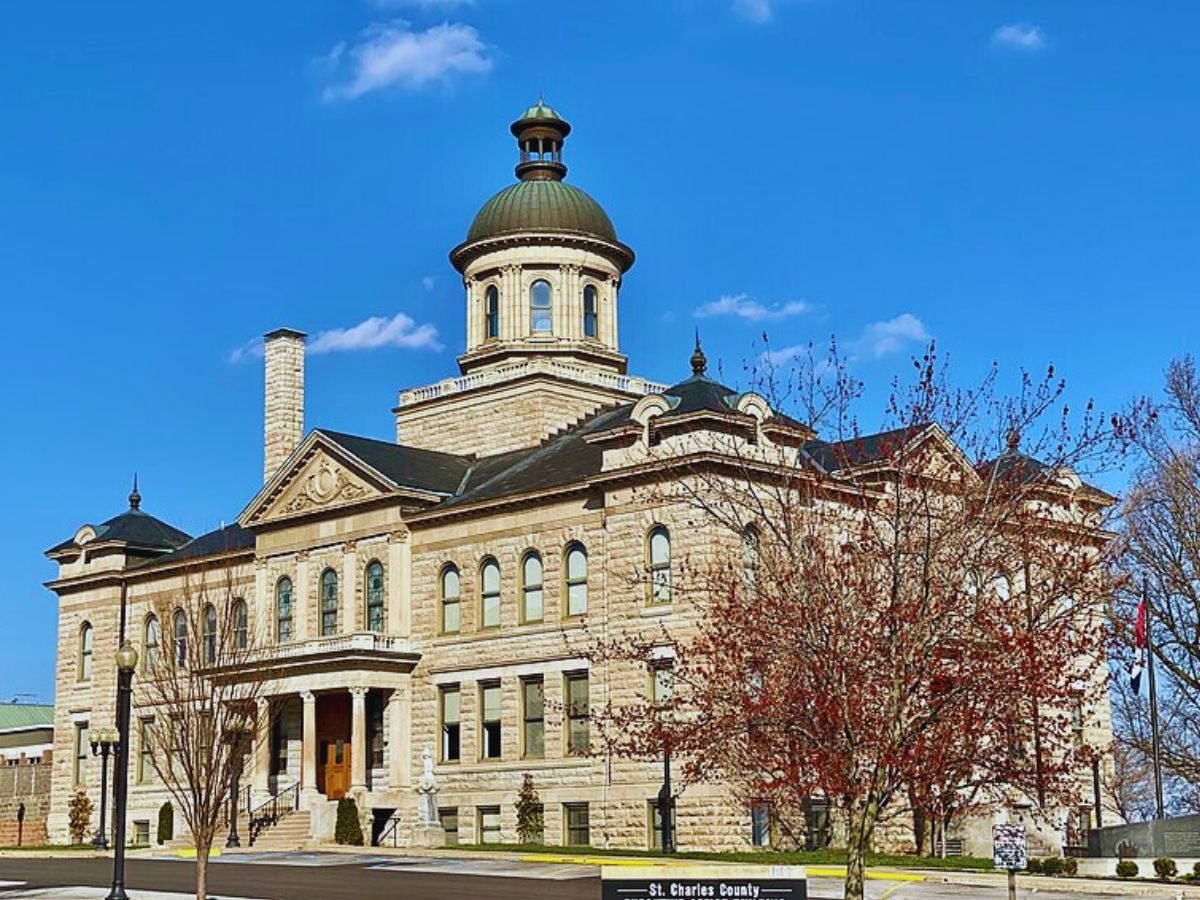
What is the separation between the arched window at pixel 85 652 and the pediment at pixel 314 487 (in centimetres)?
1133

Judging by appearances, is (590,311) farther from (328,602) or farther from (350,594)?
(328,602)

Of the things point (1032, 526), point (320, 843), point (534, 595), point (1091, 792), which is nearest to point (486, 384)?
point (534, 595)

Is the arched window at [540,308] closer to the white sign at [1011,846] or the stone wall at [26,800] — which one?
the stone wall at [26,800]

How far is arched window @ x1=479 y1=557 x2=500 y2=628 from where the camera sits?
5547cm

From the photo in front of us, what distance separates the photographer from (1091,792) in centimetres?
6172

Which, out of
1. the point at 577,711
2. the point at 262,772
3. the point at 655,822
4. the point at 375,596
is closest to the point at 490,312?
the point at 375,596

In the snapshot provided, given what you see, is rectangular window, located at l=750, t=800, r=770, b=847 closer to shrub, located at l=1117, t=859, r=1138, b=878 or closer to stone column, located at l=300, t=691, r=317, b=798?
shrub, located at l=1117, t=859, r=1138, b=878

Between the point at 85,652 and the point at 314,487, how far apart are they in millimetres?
15641

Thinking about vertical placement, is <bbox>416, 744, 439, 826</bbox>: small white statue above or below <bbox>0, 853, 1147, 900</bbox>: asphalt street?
above

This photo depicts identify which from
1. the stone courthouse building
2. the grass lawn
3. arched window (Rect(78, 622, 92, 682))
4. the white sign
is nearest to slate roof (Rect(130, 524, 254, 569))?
the stone courthouse building

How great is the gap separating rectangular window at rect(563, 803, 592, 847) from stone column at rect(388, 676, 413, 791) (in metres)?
6.26

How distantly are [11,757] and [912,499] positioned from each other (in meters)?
68.7

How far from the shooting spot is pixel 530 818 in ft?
172

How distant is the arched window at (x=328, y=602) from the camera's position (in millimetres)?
59156
